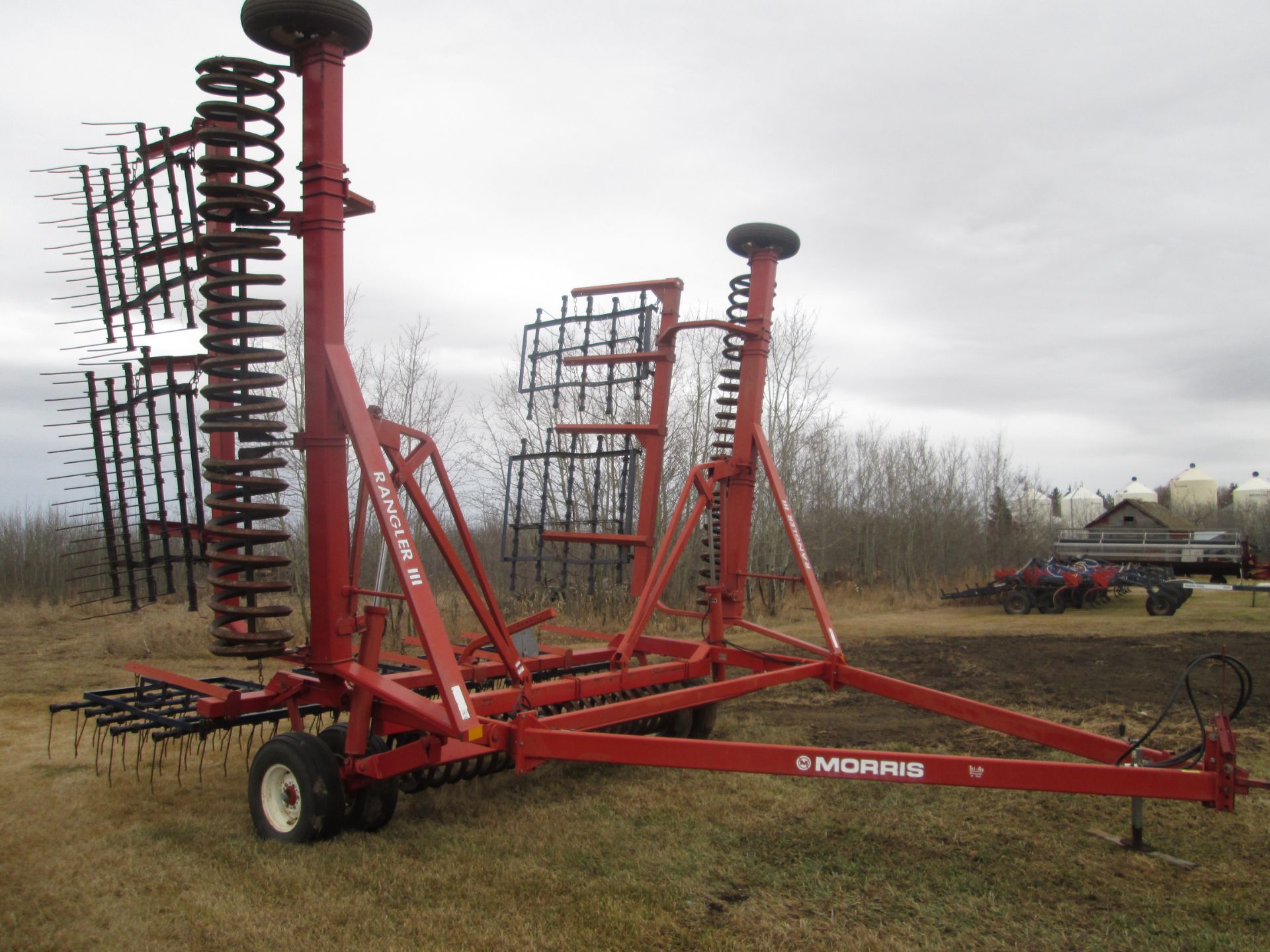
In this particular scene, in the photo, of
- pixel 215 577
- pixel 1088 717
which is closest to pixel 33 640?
pixel 215 577

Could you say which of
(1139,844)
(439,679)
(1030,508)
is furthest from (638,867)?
(1030,508)

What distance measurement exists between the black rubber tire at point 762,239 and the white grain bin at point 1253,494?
53995mm

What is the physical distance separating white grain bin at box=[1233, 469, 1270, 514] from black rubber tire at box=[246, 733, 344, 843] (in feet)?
189

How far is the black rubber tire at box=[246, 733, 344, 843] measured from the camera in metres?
4.61

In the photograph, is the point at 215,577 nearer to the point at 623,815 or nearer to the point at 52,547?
the point at 623,815

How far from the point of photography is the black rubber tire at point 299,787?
4609 mm

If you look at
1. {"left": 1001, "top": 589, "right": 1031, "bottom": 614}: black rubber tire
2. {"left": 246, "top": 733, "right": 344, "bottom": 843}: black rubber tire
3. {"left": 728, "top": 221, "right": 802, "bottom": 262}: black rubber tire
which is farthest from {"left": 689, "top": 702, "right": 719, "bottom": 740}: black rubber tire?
{"left": 1001, "top": 589, "right": 1031, "bottom": 614}: black rubber tire

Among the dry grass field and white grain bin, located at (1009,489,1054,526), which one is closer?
the dry grass field

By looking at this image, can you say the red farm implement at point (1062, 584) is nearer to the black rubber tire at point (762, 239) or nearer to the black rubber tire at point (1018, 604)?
the black rubber tire at point (1018, 604)

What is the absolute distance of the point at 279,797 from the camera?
16.0 feet

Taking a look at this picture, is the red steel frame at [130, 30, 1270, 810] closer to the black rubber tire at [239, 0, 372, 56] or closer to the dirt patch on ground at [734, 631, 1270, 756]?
the black rubber tire at [239, 0, 372, 56]

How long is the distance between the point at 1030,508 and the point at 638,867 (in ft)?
131

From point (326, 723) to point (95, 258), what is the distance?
432 centimetres

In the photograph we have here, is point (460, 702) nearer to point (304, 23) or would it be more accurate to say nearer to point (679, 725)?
point (679, 725)
